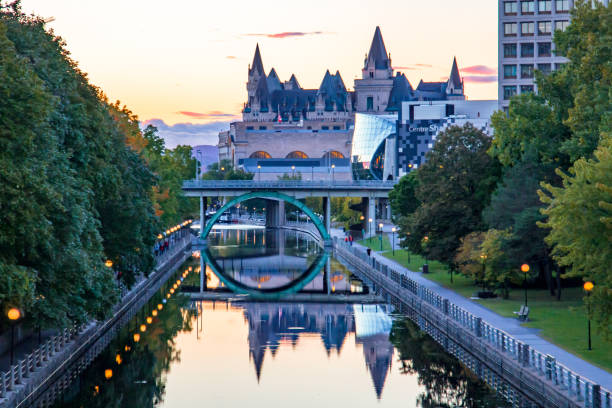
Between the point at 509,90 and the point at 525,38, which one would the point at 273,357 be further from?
the point at 525,38

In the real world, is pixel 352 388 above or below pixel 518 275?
below

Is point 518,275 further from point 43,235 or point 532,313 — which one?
point 43,235

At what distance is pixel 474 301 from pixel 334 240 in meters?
65.8

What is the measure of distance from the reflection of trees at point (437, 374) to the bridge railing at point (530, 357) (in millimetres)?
1579

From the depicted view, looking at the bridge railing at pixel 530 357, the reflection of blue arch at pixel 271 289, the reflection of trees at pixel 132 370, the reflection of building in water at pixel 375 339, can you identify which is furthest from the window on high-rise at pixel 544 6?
the reflection of trees at pixel 132 370

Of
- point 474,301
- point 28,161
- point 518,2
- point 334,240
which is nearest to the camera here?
point 28,161

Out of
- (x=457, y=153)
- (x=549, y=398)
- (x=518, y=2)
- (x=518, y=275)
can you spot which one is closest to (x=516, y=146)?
(x=457, y=153)

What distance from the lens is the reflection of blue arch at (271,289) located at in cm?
7162

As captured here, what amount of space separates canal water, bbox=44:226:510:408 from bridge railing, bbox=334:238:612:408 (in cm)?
161

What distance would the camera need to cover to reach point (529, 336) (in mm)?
38312

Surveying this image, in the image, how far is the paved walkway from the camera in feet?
100

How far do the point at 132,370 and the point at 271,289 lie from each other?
34321mm

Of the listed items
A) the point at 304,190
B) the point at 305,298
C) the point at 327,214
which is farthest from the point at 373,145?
the point at 305,298

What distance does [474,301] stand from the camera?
166 feet
